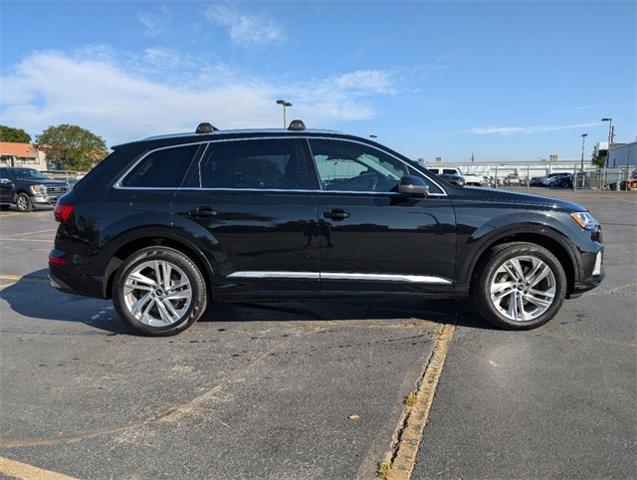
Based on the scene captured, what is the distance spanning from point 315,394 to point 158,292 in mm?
1920

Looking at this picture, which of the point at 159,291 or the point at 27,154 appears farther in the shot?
the point at 27,154

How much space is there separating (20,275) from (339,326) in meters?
5.11

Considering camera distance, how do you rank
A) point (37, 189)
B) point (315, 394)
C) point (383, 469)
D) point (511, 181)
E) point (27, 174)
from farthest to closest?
1. point (511, 181)
2. point (27, 174)
3. point (37, 189)
4. point (315, 394)
5. point (383, 469)

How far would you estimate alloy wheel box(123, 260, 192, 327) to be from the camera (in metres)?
4.39

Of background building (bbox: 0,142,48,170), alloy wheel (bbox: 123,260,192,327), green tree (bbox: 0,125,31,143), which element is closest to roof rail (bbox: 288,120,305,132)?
alloy wheel (bbox: 123,260,192,327)

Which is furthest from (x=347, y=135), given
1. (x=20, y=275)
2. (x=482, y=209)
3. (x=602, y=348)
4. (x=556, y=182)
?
(x=556, y=182)

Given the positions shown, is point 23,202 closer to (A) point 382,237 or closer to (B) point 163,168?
(B) point 163,168

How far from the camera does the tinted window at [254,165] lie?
4379mm

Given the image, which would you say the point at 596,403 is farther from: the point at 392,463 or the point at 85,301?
the point at 85,301

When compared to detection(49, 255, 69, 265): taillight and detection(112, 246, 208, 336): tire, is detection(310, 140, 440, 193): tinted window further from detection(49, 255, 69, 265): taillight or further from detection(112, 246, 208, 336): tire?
detection(49, 255, 69, 265): taillight

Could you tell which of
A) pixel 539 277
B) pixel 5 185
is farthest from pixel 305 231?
pixel 5 185

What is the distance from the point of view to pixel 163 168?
14.6 ft

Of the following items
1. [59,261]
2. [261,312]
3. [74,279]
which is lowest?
[261,312]

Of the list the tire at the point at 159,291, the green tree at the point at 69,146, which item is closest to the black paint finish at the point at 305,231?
the tire at the point at 159,291
